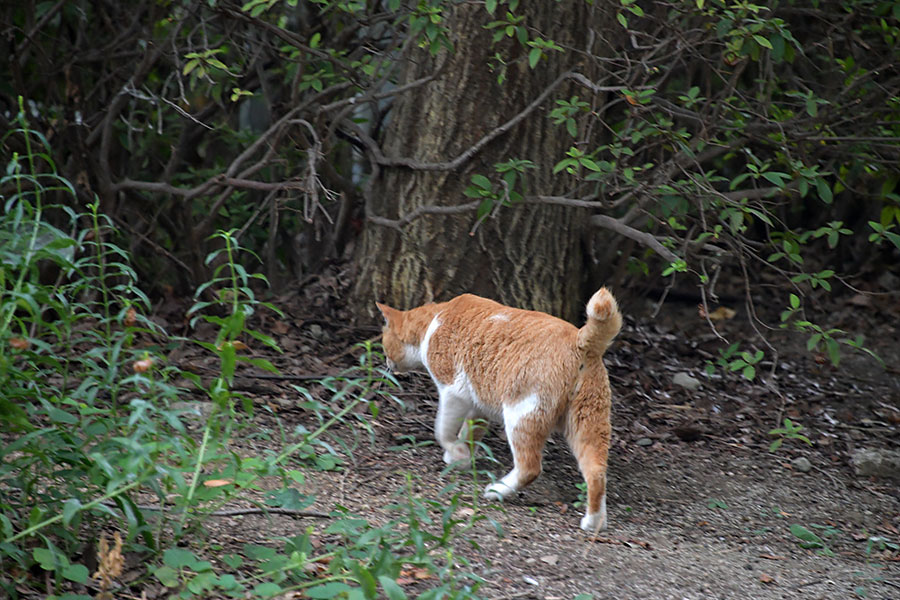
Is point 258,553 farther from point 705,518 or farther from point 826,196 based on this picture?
point 826,196

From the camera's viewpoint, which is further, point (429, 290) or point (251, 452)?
point (429, 290)

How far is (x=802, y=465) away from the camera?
4895 mm

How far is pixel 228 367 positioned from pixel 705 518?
2.54 meters

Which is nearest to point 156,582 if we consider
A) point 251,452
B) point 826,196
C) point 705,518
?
point 251,452

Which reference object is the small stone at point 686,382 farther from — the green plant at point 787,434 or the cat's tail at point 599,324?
the cat's tail at point 599,324

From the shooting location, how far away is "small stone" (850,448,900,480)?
490cm

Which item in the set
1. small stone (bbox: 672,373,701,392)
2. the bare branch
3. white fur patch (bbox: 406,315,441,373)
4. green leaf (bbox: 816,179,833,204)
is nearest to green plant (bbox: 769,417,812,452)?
small stone (bbox: 672,373,701,392)

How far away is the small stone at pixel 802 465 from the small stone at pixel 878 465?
26cm

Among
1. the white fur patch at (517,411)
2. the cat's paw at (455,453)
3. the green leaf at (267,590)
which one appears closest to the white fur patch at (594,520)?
the white fur patch at (517,411)

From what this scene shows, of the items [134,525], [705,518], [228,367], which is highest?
[228,367]

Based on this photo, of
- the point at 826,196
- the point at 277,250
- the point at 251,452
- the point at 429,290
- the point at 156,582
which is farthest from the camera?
the point at 277,250

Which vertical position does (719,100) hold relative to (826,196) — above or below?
above

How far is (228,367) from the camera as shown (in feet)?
8.96

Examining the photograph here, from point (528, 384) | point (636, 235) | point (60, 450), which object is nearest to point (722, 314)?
point (636, 235)
